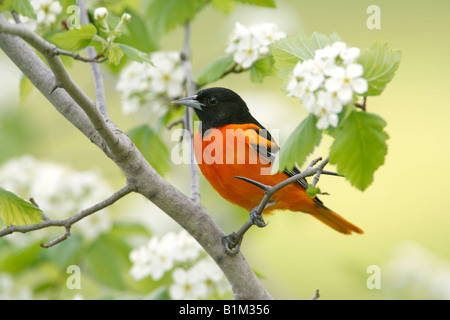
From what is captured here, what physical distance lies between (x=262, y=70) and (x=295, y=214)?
4.62ft

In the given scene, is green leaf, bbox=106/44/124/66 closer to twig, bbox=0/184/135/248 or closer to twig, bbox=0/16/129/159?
twig, bbox=0/16/129/159

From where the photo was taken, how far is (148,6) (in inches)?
139

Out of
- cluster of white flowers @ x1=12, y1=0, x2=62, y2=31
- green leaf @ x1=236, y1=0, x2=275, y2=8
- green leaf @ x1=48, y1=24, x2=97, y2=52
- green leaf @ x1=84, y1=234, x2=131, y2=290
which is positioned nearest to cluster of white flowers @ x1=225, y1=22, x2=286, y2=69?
green leaf @ x1=236, y1=0, x2=275, y2=8

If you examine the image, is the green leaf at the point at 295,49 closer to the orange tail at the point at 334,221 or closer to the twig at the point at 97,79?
the twig at the point at 97,79

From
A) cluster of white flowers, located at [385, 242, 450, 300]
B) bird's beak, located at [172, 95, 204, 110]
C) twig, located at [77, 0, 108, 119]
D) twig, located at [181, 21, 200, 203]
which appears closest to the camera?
twig, located at [77, 0, 108, 119]

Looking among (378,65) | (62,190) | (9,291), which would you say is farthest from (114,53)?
(9,291)

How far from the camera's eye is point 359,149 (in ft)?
5.57

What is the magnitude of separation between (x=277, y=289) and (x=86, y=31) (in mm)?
2612

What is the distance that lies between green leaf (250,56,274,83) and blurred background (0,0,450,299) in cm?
84

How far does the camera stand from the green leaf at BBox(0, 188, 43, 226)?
2.17 metres

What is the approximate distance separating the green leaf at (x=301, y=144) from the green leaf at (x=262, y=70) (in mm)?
1223

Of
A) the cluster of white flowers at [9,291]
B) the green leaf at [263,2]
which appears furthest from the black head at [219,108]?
the cluster of white flowers at [9,291]

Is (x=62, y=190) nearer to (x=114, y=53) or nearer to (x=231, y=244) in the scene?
(x=231, y=244)

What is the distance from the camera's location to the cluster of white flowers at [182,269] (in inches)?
108
